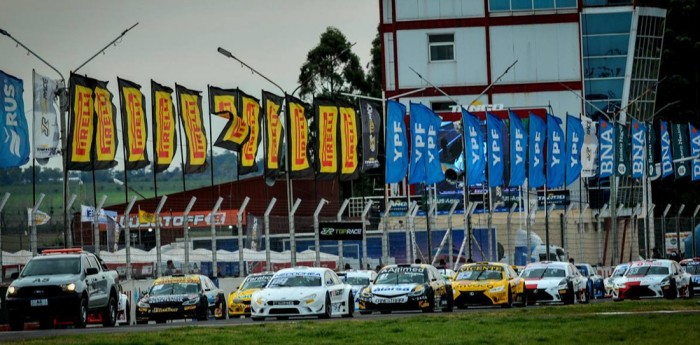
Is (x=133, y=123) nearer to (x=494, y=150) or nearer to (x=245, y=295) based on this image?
(x=245, y=295)

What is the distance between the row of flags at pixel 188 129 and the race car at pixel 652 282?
954cm

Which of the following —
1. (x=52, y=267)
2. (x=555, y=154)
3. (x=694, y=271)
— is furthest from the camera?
(x=555, y=154)

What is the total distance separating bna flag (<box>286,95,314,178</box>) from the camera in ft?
159

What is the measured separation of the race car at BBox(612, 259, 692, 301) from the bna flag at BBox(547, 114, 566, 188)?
12893 mm

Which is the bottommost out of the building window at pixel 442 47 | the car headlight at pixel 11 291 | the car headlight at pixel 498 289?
the car headlight at pixel 498 289

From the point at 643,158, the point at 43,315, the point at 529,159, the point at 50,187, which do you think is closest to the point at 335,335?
the point at 43,315

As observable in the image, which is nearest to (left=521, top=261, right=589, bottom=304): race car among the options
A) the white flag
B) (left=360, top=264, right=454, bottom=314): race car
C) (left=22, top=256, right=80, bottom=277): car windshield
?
(left=360, top=264, right=454, bottom=314): race car

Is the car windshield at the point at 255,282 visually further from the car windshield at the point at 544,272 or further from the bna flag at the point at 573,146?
the bna flag at the point at 573,146

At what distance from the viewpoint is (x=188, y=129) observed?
1746 inches

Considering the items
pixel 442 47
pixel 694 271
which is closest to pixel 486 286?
pixel 694 271

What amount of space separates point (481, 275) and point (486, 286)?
0.80 meters

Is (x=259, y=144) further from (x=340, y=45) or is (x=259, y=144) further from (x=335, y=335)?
(x=340, y=45)

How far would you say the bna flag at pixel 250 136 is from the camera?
154 feet

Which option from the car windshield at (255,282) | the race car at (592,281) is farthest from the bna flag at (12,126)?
the race car at (592,281)
